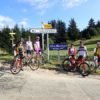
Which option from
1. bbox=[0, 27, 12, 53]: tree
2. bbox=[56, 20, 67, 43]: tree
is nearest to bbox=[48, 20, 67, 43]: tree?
bbox=[56, 20, 67, 43]: tree

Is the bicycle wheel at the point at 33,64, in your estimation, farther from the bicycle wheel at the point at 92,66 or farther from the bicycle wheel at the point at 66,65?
the bicycle wheel at the point at 92,66

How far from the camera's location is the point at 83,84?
13625 millimetres

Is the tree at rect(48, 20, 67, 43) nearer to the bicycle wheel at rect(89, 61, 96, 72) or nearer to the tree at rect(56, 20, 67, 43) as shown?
the tree at rect(56, 20, 67, 43)

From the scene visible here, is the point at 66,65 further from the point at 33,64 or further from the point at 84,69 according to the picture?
the point at 33,64

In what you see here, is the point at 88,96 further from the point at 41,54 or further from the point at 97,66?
the point at 41,54

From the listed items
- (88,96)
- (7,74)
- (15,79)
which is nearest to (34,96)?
(88,96)

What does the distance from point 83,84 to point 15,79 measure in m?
2.85

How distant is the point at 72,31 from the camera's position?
354 feet

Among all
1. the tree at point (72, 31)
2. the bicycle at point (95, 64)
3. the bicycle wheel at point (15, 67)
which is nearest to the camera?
the bicycle wheel at point (15, 67)

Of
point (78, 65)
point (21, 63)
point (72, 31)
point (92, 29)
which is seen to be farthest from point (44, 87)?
point (92, 29)

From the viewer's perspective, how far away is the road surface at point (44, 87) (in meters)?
10.9

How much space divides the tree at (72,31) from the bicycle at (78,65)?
87823mm

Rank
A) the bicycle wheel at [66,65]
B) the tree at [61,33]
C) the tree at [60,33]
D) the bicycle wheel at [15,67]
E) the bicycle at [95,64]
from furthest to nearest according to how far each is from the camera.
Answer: the tree at [61,33] → the tree at [60,33] → the bicycle wheel at [66,65] → the bicycle at [95,64] → the bicycle wheel at [15,67]

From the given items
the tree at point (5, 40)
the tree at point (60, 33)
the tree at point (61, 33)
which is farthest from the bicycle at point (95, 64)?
the tree at point (61, 33)
